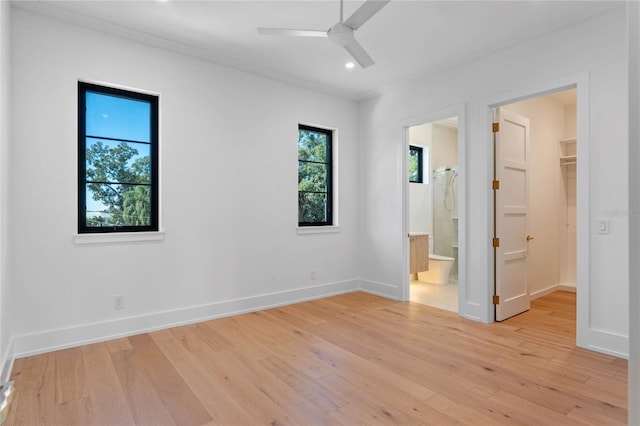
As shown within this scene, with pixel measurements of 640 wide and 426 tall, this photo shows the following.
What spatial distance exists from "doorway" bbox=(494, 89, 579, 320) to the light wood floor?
136cm

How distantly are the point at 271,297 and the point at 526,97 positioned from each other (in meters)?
3.51

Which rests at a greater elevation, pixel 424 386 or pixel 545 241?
pixel 545 241

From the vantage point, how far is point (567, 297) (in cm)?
470

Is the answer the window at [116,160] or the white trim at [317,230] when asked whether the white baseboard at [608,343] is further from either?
the window at [116,160]

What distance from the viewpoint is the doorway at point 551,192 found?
461 cm

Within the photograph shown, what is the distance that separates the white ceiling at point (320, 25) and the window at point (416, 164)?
7.85 ft

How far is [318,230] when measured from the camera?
471 cm

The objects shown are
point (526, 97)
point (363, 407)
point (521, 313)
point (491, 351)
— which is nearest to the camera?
point (363, 407)

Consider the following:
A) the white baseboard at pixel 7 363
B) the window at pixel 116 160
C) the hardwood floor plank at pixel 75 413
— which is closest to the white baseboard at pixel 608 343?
the hardwood floor plank at pixel 75 413

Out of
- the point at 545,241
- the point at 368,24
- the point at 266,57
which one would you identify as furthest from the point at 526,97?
the point at 266,57

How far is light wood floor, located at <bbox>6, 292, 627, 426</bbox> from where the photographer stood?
2.01 m

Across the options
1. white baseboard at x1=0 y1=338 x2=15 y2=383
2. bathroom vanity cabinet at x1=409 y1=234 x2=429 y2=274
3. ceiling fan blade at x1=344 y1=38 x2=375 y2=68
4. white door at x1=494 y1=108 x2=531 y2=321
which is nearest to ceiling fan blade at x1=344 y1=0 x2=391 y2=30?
ceiling fan blade at x1=344 y1=38 x2=375 y2=68

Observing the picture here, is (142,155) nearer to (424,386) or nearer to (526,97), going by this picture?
(424,386)

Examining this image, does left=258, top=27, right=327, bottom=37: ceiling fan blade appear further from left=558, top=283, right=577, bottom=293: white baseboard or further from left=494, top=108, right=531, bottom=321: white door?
left=558, top=283, right=577, bottom=293: white baseboard
